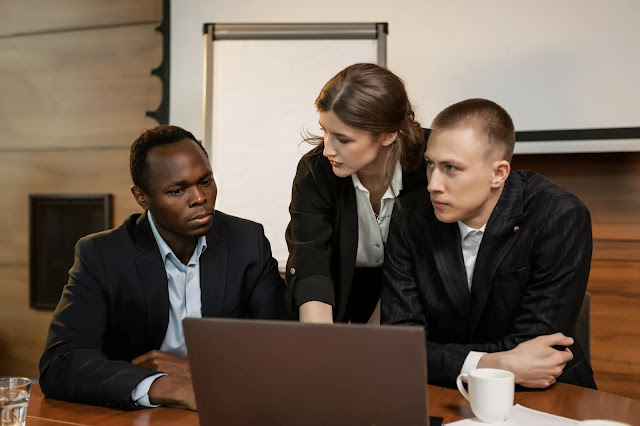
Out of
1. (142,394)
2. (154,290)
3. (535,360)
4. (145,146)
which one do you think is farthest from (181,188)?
(535,360)

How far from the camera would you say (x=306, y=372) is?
914mm

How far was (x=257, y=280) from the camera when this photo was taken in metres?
1.90

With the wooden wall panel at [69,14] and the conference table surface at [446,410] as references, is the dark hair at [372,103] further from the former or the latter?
the wooden wall panel at [69,14]

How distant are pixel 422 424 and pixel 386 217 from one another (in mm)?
1096

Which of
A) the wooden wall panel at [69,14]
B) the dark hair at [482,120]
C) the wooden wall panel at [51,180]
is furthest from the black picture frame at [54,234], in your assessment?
the dark hair at [482,120]

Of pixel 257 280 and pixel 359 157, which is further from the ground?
pixel 359 157

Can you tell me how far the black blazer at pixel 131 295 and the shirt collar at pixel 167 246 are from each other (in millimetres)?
17

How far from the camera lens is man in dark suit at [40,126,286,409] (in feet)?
5.40

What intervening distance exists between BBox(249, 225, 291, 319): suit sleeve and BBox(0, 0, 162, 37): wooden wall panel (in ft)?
7.42

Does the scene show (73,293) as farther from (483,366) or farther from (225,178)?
(225,178)

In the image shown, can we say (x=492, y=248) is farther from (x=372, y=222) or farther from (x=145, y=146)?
(x=145, y=146)

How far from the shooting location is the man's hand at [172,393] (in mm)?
1267

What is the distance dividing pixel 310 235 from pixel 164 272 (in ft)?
1.35

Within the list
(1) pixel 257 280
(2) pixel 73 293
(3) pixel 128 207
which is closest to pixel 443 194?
(1) pixel 257 280
